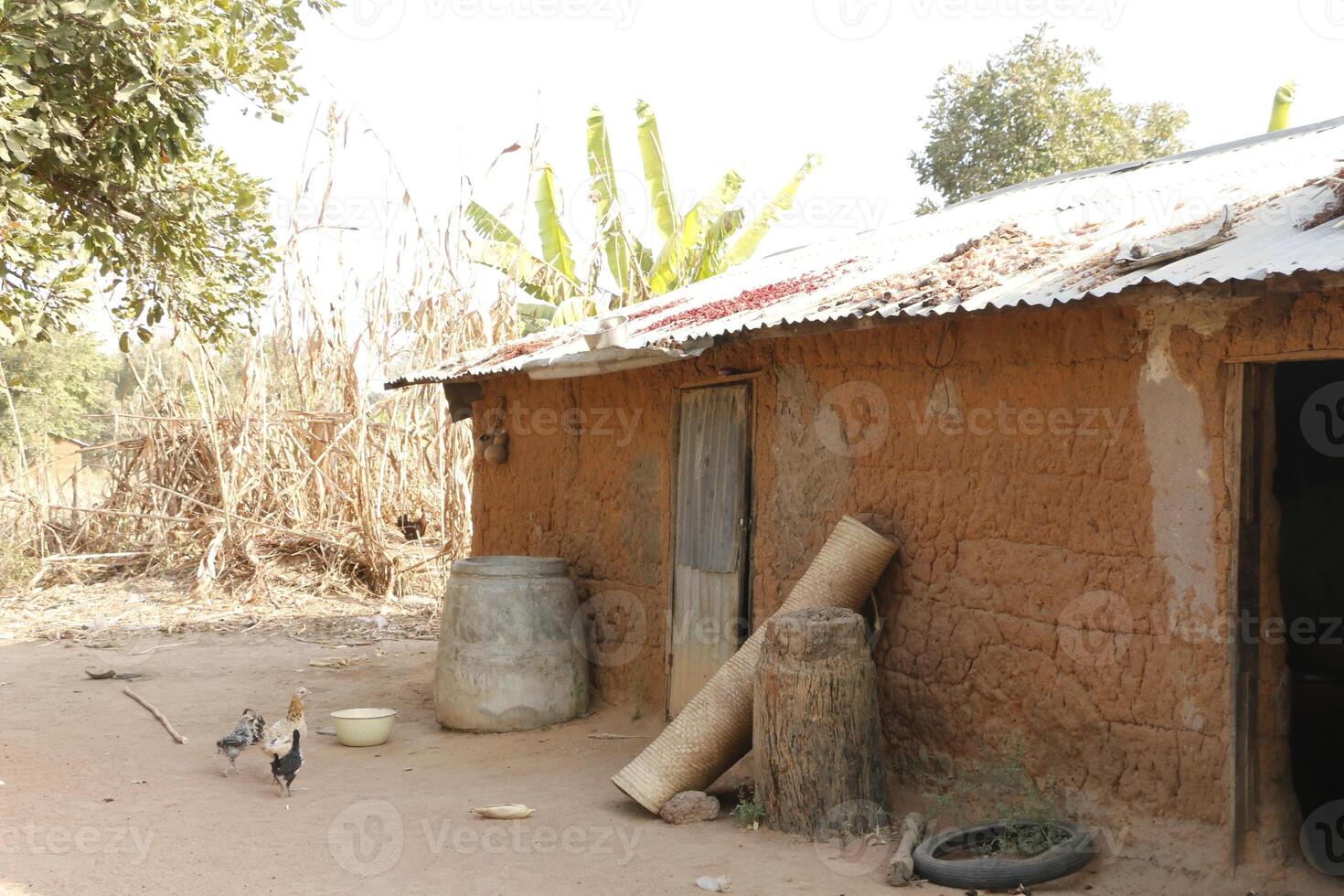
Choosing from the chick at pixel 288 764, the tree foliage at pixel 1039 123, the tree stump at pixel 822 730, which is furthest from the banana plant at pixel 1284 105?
the chick at pixel 288 764

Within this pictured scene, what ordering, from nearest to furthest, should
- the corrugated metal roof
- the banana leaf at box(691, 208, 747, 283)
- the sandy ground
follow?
the corrugated metal roof
the sandy ground
the banana leaf at box(691, 208, 747, 283)

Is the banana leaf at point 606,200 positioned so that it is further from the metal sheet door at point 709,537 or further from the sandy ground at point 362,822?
the sandy ground at point 362,822

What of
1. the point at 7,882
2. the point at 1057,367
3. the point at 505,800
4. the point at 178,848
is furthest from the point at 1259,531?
the point at 7,882

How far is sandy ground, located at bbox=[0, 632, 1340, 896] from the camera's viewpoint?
4.62 meters

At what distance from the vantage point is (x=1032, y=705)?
486cm

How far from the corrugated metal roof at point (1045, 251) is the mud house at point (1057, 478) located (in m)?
0.03

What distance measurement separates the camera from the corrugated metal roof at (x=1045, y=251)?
4246 millimetres

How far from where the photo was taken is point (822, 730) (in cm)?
498

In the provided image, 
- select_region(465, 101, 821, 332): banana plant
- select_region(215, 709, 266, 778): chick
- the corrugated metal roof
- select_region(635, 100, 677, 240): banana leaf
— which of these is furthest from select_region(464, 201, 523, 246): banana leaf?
select_region(215, 709, 266, 778): chick

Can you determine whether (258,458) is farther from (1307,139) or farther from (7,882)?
(1307,139)

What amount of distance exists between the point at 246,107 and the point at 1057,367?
14.6 feet

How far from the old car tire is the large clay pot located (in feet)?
10.7

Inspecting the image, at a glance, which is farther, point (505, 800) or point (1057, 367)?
point (505, 800)

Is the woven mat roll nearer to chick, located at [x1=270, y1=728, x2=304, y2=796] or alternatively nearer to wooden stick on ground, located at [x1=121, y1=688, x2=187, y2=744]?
chick, located at [x1=270, y1=728, x2=304, y2=796]
